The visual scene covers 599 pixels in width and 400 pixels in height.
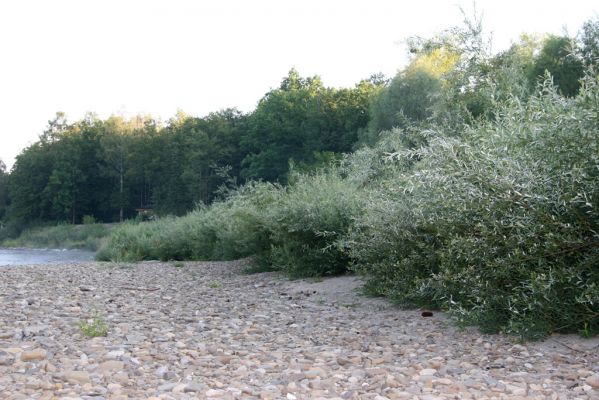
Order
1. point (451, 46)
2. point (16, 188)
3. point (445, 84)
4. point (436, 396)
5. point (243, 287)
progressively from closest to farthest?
point (436, 396) < point (451, 46) < point (243, 287) < point (445, 84) < point (16, 188)

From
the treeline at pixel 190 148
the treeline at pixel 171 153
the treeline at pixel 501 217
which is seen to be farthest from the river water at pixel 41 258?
the treeline at pixel 501 217

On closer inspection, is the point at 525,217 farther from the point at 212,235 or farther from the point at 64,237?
the point at 64,237

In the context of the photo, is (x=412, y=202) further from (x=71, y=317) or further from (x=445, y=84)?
(x=445, y=84)

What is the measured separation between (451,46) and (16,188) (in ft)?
173

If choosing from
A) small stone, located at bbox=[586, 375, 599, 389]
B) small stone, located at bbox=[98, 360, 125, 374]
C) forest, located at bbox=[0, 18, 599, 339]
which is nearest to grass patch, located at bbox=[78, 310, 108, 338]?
small stone, located at bbox=[98, 360, 125, 374]

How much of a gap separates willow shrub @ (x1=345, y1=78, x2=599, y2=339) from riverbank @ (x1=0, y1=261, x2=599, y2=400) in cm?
31

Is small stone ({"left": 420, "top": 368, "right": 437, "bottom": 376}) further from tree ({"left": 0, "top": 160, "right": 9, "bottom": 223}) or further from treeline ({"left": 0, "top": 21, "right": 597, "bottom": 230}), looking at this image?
tree ({"left": 0, "top": 160, "right": 9, "bottom": 223})

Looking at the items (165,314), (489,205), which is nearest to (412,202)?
(489,205)

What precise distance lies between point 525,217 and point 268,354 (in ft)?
8.38

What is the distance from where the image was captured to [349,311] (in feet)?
26.1

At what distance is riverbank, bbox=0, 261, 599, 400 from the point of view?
14.4 feet

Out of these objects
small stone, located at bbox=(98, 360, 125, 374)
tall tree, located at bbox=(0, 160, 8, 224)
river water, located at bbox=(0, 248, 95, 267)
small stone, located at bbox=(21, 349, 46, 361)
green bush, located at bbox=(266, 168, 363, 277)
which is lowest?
river water, located at bbox=(0, 248, 95, 267)

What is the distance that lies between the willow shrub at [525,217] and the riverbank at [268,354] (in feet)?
1.01

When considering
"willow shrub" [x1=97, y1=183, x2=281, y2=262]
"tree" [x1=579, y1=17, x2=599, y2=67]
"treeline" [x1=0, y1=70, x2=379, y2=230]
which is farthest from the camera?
"treeline" [x1=0, y1=70, x2=379, y2=230]
